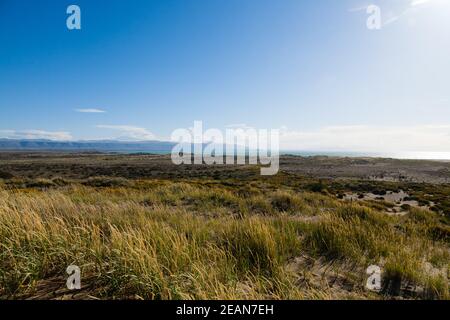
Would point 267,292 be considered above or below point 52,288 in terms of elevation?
below

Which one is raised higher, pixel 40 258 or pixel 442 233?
pixel 40 258

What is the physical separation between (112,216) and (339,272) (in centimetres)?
477

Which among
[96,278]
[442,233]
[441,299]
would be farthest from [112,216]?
[442,233]

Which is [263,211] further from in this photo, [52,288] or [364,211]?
[52,288]

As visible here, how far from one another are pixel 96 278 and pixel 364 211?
8.73m

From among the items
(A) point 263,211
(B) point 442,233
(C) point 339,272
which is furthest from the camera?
(A) point 263,211

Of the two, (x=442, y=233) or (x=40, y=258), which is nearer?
(x=40, y=258)

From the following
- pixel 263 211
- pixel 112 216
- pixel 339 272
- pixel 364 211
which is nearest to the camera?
pixel 339 272

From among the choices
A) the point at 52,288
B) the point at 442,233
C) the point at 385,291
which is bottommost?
the point at 442,233

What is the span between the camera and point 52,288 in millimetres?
3004
